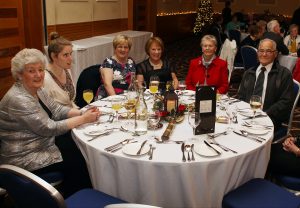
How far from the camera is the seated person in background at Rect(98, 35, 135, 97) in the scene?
12.4ft

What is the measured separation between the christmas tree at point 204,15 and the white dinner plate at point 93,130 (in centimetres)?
1161

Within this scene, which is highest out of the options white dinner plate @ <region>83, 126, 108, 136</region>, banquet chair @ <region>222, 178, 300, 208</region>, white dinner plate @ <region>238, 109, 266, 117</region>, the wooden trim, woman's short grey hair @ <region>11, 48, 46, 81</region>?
the wooden trim

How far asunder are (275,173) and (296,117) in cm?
289

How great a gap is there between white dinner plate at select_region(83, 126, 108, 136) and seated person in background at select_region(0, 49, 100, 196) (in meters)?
0.09

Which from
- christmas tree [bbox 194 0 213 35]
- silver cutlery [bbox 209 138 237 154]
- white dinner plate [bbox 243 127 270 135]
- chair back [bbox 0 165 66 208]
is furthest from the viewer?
christmas tree [bbox 194 0 213 35]

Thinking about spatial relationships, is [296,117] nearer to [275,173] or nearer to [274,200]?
[275,173]

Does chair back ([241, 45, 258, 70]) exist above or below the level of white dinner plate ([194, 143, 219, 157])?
above

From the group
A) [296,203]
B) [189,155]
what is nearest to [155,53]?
[189,155]

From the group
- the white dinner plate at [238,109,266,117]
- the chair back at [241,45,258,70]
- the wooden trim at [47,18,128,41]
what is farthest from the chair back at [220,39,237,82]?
the wooden trim at [47,18,128,41]

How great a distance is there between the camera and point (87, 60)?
19.4 ft

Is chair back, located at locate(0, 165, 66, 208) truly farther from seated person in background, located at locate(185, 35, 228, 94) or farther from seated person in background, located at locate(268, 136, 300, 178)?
seated person in background, located at locate(185, 35, 228, 94)

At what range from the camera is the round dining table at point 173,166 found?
1899 millimetres

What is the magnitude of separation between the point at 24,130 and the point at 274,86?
2.23m

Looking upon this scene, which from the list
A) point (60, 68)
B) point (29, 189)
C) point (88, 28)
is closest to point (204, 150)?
point (29, 189)
